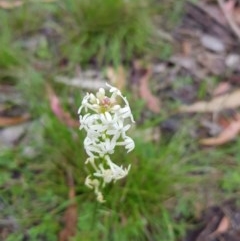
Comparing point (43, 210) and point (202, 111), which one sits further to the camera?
point (202, 111)

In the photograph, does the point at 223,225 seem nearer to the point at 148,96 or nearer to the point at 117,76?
the point at 148,96

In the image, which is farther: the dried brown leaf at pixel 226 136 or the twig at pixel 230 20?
the twig at pixel 230 20

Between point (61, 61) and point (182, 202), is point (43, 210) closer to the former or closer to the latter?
point (182, 202)

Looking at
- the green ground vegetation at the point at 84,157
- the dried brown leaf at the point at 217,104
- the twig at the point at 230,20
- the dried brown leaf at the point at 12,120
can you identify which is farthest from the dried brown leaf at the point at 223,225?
the twig at the point at 230,20

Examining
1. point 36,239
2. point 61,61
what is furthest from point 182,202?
point 61,61

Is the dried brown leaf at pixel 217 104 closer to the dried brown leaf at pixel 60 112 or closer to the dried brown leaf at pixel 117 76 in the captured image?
the dried brown leaf at pixel 117 76

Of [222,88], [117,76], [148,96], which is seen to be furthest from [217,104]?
[117,76]

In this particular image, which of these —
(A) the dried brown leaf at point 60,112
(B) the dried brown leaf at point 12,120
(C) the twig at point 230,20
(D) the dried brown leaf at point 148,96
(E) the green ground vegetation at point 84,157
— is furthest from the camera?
(C) the twig at point 230,20
